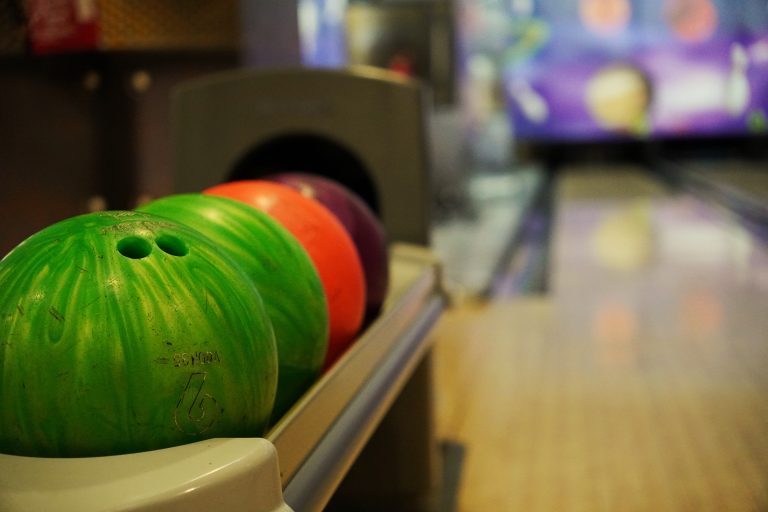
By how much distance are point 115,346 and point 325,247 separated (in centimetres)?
55

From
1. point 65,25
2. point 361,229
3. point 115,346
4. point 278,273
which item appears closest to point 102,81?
point 65,25

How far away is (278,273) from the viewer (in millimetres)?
1029

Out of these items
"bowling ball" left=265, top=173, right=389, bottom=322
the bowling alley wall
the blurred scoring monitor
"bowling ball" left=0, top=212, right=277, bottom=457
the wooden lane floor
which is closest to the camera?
"bowling ball" left=0, top=212, right=277, bottom=457

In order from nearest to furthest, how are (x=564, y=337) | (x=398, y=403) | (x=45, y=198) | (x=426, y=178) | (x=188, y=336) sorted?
1. (x=188, y=336)
2. (x=398, y=403)
3. (x=426, y=178)
4. (x=45, y=198)
5. (x=564, y=337)

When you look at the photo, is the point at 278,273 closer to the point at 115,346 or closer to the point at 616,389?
the point at 115,346

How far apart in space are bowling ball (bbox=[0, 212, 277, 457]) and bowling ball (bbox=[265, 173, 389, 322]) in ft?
2.20

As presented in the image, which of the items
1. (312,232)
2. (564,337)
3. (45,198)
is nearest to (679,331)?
(564,337)

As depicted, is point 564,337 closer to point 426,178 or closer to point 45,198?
point 426,178

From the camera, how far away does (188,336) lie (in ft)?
2.52

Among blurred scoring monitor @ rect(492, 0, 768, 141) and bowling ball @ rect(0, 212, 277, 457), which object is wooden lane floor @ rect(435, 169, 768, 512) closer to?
bowling ball @ rect(0, 212, 277, 457)

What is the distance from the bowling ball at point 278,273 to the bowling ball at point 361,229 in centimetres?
40

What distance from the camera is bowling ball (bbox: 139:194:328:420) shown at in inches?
39.9

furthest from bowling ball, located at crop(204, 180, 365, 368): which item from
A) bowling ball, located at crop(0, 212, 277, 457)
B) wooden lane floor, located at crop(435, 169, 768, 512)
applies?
wooden lane floor, located at crop(435, 169, 768, 512)

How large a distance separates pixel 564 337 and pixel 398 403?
1409 millimetres
